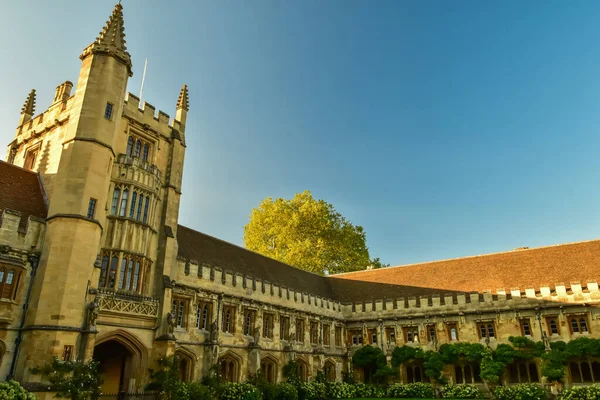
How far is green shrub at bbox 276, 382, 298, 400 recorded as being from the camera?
74.8 feet

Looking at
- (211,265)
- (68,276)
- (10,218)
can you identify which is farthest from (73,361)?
(211,265)

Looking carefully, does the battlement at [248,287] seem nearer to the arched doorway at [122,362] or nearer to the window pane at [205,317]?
the window pane at [205,317]

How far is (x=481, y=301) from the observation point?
29.4m

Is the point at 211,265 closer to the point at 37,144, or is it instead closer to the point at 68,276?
the point at 68,276

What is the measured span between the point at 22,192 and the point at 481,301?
2773 cm

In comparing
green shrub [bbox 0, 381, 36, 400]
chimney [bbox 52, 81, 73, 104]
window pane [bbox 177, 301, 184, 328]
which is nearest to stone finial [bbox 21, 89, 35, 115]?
chimney [bbox 52, 81, 73, 104]

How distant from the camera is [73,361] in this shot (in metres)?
15.3

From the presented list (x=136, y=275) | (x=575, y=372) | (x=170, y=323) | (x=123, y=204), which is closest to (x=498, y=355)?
(x=575, y=372)

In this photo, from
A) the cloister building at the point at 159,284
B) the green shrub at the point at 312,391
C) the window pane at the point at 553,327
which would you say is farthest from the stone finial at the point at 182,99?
the window pane at the point at 553,327

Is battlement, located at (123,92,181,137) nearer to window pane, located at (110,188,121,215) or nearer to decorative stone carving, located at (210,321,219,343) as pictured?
window pane, located at (110,188,121,215)

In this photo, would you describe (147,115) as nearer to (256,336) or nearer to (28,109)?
(28,109)

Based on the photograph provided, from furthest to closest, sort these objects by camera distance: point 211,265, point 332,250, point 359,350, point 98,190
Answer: point 332,250
point 359,350
point 211,265
point 98,190

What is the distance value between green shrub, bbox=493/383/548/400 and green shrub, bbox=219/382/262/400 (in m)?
14.7

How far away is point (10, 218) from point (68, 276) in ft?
9.81
